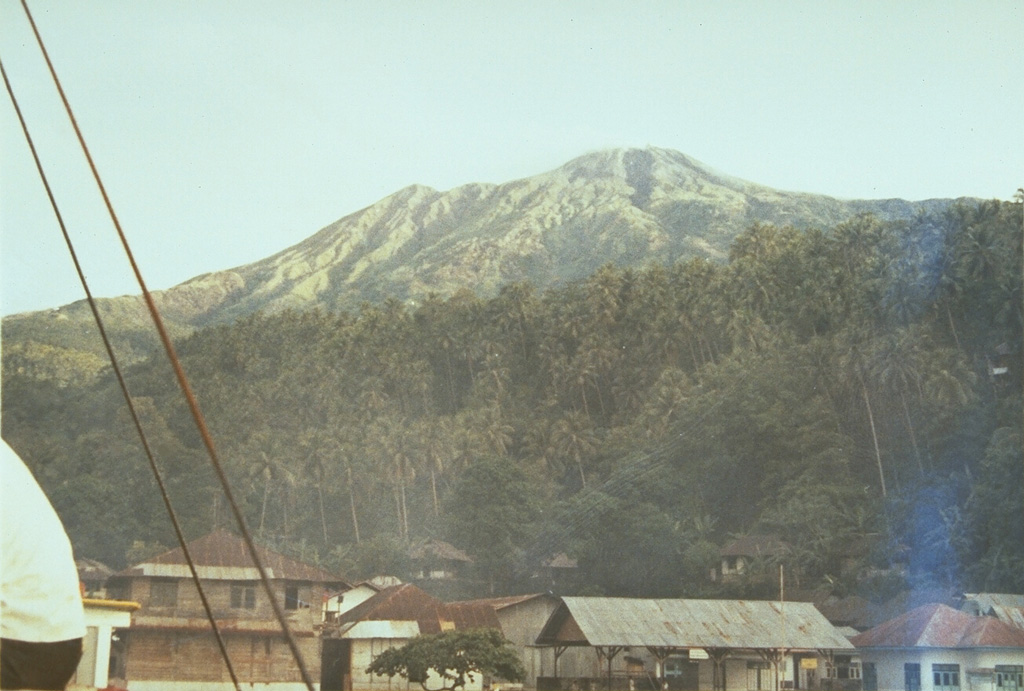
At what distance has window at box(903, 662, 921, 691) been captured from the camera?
20.3 meters

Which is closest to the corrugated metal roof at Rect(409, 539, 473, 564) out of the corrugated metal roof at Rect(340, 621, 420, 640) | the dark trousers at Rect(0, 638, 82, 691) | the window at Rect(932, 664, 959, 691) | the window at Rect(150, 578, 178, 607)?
the corrugated metal roof at Rect(340, 621, 420, 640)

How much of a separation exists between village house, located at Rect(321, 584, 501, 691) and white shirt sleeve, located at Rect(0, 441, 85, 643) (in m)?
18.6

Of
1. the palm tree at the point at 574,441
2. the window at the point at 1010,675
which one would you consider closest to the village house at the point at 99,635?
the palm tree at the point at 574,441

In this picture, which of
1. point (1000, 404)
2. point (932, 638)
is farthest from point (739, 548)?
point (1000, 404)

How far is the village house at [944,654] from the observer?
2005cm

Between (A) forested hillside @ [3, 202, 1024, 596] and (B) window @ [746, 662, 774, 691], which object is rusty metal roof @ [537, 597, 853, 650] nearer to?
(B) window @ [746, 662, 774, 691]

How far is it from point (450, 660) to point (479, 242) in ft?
48.3

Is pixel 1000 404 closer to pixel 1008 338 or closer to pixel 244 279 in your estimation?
pixel 1008 338

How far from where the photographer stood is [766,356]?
26.2 meters

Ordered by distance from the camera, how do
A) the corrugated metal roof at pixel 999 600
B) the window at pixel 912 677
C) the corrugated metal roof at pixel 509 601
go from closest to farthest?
the window at pixel 912 677 < the corrugated metal roof at pixel 999 600 < the corrugated metal roof at pixel 509 601

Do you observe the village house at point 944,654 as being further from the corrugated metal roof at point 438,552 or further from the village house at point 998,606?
the corrugated metal roof at point 438,552

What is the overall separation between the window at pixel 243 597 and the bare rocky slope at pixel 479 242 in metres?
8.05

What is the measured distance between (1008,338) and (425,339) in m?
12.1

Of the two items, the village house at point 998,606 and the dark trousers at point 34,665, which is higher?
the dark trousers at point 34,665
